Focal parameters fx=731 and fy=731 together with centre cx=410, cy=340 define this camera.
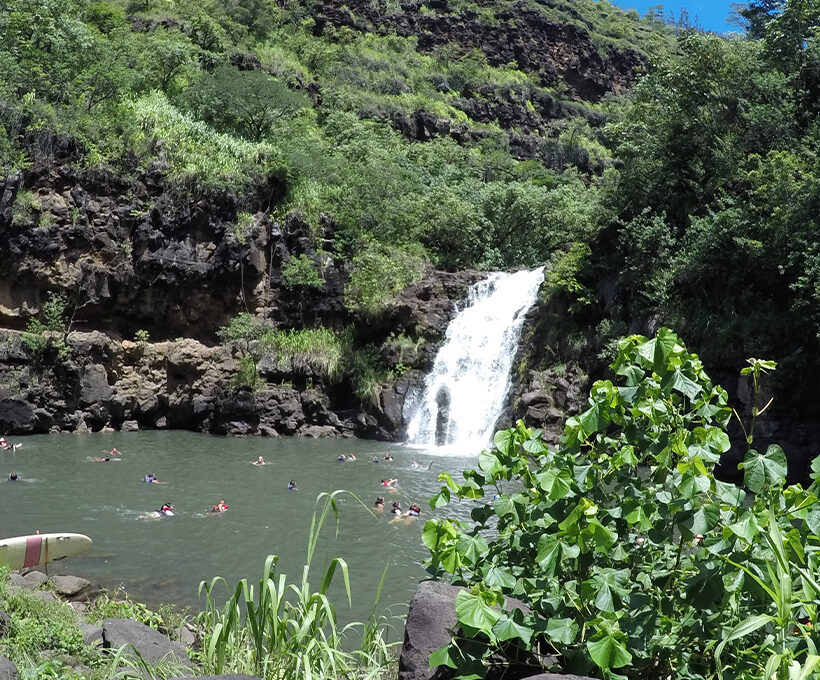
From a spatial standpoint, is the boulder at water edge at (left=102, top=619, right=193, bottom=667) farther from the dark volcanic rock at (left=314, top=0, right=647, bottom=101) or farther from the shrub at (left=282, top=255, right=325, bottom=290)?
the dark volcanic rock at (left=314, top=0, right=647, bottom=101)

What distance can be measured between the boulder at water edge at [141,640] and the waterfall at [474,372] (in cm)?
1782

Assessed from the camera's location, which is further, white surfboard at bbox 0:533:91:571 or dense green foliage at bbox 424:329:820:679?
white surfboard at bbox 0:533:91:571

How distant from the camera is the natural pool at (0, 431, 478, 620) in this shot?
38.0 feet

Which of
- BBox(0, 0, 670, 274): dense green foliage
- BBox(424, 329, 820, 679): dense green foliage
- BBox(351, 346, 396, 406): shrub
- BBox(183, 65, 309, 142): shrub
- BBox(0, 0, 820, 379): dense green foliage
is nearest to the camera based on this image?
BBox(424, 329, 820, 679): dense green foliage

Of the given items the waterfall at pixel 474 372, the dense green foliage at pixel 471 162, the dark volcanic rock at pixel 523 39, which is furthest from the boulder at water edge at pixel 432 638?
the dark volcanic rock at pixel 523 39

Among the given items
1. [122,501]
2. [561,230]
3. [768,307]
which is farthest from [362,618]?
[561,230]

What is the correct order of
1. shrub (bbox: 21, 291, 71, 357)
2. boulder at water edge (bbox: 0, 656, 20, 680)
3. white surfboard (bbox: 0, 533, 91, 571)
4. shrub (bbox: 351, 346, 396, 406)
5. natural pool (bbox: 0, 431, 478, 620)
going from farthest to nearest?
shrub (bbox: 351, 346, 396, 406), shrub (bbox: 21, 291, 71, 357), natural pool (bbox: 0, 431, 478, 620), white surfboard (bbox: 0, 533, 91, 571), boulder at water edge (bbox: 0, 656, 20, 680)

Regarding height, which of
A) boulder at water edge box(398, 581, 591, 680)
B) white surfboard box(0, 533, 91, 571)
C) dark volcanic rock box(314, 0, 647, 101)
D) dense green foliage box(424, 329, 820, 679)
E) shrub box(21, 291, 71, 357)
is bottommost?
white surfboard box(0, 533, 91, 571)

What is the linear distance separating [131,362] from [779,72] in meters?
24.6

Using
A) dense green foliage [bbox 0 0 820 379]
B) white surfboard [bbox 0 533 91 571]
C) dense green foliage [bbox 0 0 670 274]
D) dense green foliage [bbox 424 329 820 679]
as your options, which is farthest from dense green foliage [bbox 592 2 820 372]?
white surfboard [bbox 0 533 91 571]

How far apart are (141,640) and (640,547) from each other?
198 inches

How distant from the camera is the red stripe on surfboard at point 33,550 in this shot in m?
11.3

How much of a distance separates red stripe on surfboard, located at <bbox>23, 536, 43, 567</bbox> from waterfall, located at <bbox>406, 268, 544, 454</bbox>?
1499 cm

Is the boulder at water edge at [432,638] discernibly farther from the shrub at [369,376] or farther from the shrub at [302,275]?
the shrub at [302,275]
